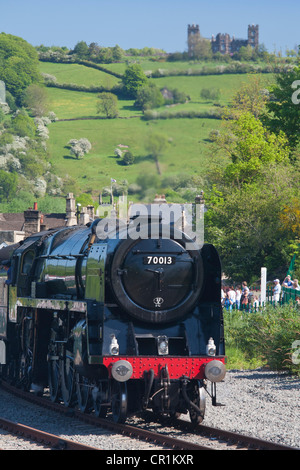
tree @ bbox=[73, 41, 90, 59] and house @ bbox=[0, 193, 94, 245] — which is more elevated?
tree @ bbox=[73, 41, 90, 59]

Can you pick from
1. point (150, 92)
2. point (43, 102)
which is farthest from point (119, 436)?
point (43, 102)

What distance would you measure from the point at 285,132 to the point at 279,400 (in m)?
34.8

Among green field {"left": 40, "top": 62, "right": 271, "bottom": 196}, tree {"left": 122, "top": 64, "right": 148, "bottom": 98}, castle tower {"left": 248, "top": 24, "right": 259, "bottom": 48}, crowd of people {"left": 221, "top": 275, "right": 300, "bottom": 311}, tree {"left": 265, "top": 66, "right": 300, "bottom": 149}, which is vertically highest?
tree {"left": 265, "top": 66, "right": 300, "bottom": 149}

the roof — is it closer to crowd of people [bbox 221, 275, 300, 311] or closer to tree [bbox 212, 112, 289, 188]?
tree [bbox 212, 112, 289, 188]

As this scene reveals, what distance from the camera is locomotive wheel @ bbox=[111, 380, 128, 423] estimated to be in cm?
1123

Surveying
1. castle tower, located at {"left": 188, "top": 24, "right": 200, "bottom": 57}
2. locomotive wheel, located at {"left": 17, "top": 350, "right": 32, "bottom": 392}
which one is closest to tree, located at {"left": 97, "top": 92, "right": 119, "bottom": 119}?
castle tower, located at {"left": 188, "top": 24, "right": 200, "bottom": 57}

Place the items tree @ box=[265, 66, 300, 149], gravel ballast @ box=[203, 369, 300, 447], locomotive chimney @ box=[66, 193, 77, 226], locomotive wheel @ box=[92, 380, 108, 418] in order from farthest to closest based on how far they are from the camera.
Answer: locomotive chimney @ box=[66, 193, 77, 226] → tree @ box=[265, 66, 300, 149] → locomotive wheel @ box=[92, 380, 108, 418] → gravel ballast @ box=[203, 369, 300, 447]

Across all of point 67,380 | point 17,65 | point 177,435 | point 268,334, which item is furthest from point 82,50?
point 177,435

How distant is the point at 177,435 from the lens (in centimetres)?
Answer: 1105

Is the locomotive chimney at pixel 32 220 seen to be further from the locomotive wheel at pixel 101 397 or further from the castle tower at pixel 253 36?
the locomotive wheel at pixel 101 397

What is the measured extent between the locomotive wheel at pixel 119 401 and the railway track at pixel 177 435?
0.42 ft

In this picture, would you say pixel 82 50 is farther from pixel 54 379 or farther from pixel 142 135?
pixel 54 379

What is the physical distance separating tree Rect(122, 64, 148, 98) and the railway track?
550cm

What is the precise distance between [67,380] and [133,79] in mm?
5893
